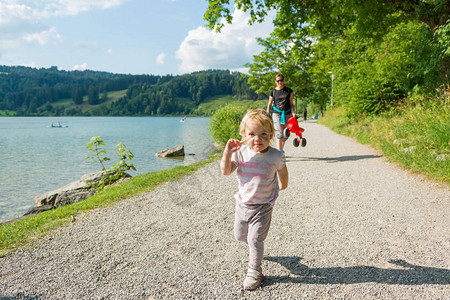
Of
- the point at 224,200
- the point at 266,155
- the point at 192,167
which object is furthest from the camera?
the point at 192,167

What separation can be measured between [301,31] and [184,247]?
12.6m

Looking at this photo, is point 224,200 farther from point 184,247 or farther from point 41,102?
point 41,102

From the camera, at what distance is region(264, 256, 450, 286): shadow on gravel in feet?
9.25

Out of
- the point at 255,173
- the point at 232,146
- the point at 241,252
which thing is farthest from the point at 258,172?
the point at 241,252

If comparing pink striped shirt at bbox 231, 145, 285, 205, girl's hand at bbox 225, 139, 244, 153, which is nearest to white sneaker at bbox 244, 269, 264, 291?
pink striped shirt at bbox 231, 145, 285, 205

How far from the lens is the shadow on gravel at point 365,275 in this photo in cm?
282

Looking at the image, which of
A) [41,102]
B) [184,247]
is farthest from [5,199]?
[41,102]

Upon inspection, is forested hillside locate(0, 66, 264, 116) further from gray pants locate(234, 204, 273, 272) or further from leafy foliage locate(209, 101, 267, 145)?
gray pants locate(234, 204, 273, 272)

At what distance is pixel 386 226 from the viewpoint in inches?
164

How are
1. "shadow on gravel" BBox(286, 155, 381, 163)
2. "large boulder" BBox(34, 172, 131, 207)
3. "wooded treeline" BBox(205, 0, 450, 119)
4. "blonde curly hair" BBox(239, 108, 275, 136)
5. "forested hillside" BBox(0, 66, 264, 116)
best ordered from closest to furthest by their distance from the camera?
"blonde curly hair" BBox(239, 108, 275, 136) < "large boulder" BBox(34, 172, 131, 207) < "shadow on gravel" BBox(286, 155, 381, 163) < "wooded treeline" BBox(205, 0, 450, 119) < "forested hillside" BBox(0, 66, 264, 116)

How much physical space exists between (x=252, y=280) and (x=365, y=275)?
1147mm

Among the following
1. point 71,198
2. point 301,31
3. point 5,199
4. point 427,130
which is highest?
point 301,31

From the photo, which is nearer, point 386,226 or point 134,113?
point 386,226

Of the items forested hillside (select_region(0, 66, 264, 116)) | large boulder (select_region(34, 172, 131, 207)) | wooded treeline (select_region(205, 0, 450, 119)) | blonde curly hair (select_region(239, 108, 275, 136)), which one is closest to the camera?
blonde curly hair (select_region(239, 108, 275, 136))
